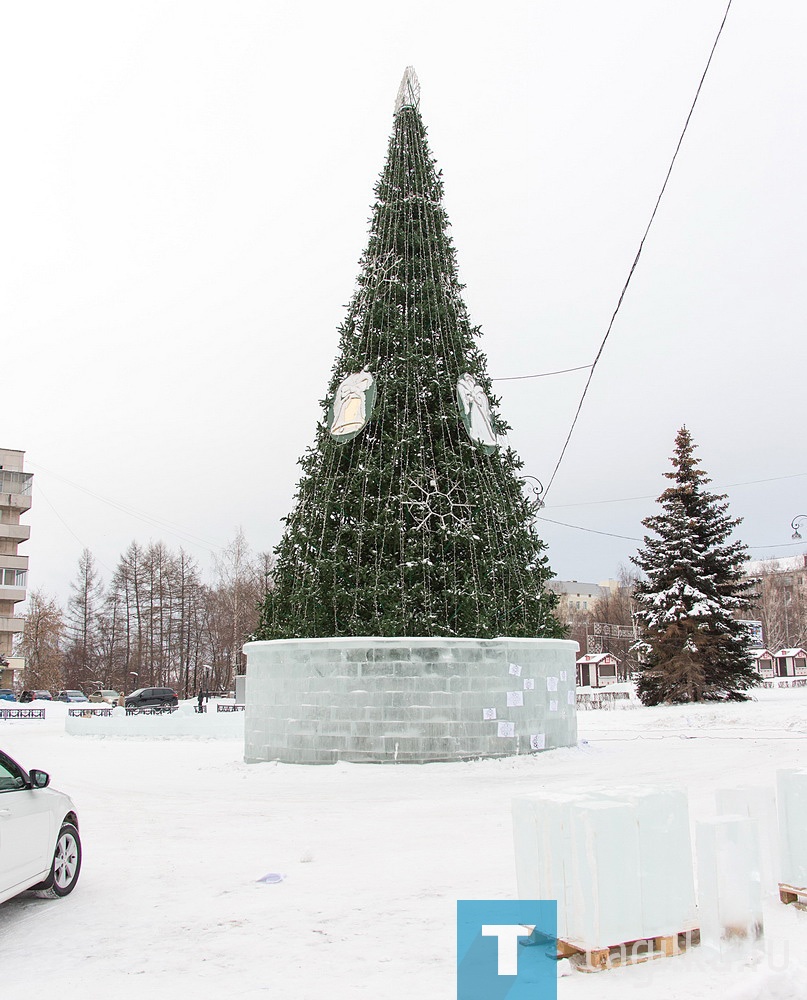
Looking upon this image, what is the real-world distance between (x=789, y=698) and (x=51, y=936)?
31104 mm

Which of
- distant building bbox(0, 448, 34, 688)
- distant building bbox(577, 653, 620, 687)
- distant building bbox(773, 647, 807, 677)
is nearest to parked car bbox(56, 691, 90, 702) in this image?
distant building bbox(0, 448, 34, 688)

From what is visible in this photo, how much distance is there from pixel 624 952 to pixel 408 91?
18.9m

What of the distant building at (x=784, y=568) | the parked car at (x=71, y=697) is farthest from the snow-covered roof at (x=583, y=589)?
the parked car at (x=71, y=697)

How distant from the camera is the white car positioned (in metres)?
5.59

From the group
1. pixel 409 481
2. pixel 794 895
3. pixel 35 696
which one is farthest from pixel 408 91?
pixel 35 696

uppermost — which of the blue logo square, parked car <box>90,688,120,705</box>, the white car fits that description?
the white car

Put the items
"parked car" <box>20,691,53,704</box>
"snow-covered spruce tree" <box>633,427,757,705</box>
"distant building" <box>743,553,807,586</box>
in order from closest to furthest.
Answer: "snow-covered spruce tree" <box>633,427,757,705</box>, "parked car" <box>20,691,53,704</box>, "distant building" <box>743,553,807,586</box>

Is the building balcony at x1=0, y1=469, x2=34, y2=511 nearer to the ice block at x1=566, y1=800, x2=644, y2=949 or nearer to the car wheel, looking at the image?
the car wheel

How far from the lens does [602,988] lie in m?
4.19

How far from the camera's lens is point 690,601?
105 ft

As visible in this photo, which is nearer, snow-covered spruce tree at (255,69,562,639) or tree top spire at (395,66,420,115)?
snow-covered spruce tree at (255,69,562,639)

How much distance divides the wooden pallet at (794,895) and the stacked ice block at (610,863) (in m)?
1.08

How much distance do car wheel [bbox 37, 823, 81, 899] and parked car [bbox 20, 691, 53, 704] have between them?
4921cm

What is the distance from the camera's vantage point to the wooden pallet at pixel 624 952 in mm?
4414
